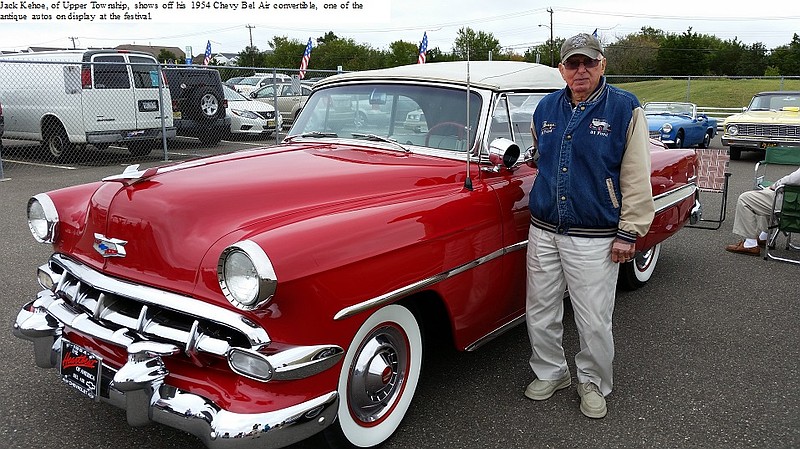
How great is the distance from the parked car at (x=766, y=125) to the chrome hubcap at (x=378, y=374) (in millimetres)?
12704

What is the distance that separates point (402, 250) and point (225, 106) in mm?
11957

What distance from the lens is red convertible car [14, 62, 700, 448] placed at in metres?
2.21

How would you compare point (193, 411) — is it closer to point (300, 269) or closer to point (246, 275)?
point (246, 275)

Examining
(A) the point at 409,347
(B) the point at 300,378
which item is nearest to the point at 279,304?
(B) the point at 300,378

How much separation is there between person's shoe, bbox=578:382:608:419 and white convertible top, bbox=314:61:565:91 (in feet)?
5.41

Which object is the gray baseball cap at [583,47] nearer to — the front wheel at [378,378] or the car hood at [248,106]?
the front wheel at [378,378]

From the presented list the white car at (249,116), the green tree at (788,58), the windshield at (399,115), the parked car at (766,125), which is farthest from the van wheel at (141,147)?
the green tree at (788,58)

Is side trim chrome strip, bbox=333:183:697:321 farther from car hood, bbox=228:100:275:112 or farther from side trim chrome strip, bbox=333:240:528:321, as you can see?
car hood, bbox=228:100:275:112

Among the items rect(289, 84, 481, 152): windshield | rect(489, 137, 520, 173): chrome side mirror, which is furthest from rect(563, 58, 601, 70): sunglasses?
rect(289, 84, 481, 152): windshield

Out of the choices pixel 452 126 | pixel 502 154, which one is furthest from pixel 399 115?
pixel 502 154

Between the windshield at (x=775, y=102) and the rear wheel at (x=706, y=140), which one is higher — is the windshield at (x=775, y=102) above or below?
above

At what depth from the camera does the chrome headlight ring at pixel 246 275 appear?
213cm

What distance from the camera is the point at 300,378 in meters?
2.22

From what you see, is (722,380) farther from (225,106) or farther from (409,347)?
(225,106)
